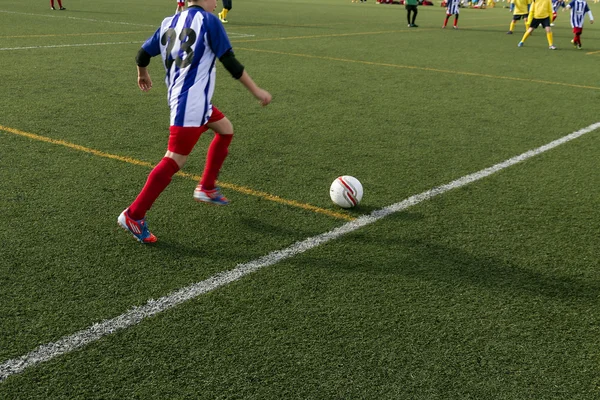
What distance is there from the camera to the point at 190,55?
3686 mm

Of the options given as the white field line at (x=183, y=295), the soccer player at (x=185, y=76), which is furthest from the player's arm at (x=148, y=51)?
the white field line at (x=183, y=295)

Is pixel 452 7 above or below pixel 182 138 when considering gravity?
above

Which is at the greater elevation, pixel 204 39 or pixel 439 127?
pixel 204 39

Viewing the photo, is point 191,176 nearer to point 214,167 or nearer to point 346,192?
point 214,167

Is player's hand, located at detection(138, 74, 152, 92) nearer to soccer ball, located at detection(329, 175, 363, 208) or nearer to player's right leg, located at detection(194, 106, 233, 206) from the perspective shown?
player's right leg, located at detection(194, 106, 233, 206)

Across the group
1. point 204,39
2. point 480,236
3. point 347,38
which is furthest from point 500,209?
point 347,38

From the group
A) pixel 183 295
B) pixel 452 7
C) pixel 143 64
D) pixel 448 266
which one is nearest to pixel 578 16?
pixel 452 7

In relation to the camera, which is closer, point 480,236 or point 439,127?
point 480,236

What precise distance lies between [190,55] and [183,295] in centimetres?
139

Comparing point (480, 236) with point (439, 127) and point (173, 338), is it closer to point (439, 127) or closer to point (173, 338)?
point (173, 338)

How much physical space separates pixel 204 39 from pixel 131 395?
6.68 ft

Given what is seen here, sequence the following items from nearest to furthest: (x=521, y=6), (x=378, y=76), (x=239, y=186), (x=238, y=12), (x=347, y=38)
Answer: (x=239, y=186) < (x=378, y=76) < (x=347, y=38) < (x=521, y=6) < (x=238, y=12)

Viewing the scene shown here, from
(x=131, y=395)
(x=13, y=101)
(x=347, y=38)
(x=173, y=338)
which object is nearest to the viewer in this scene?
(x=131, y=395)

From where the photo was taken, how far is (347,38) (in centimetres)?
1636
